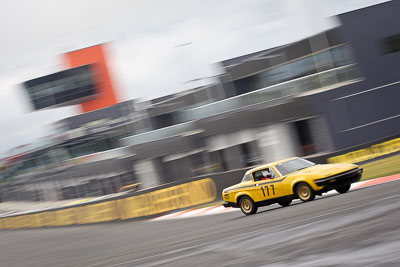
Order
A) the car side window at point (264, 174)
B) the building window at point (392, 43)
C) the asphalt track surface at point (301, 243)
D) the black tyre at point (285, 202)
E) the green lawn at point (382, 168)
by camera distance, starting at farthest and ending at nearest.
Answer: the building window at point (392, 43), the green lawn at point (382, 168), the car side window at point (264, 174), the black tyre at point (285, 202), the asphalt track surface at point (301, 243)

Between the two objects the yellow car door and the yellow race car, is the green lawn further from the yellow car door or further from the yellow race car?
the yellow car door

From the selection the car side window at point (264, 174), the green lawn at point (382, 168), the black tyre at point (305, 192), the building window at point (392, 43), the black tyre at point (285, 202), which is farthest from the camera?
the building window at point (392, 43)

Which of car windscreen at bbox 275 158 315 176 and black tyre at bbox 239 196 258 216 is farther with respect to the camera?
black tyre at bbox 239 196 258 216

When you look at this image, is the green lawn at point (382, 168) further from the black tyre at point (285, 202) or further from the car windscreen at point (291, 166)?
the black tyre at point (285, 202)

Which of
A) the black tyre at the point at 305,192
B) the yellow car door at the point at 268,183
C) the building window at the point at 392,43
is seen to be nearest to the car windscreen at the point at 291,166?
the yellow car door at the point at 268,183

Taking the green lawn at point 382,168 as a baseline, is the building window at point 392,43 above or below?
above

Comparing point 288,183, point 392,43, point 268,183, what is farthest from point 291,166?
point 392,43

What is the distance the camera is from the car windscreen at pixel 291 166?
1639 centimetres

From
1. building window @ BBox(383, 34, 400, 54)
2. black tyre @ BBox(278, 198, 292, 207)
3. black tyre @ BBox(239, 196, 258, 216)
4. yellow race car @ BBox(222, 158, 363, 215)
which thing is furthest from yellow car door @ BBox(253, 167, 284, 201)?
building window @ BBox(383, 34, 400, 54)

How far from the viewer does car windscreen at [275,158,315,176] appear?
16.4 m

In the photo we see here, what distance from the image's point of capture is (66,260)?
49.3 feet

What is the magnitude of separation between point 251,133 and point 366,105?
684cm

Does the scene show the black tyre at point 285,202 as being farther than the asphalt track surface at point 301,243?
Yes

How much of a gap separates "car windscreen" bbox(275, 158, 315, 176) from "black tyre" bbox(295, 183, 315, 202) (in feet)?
1.89
